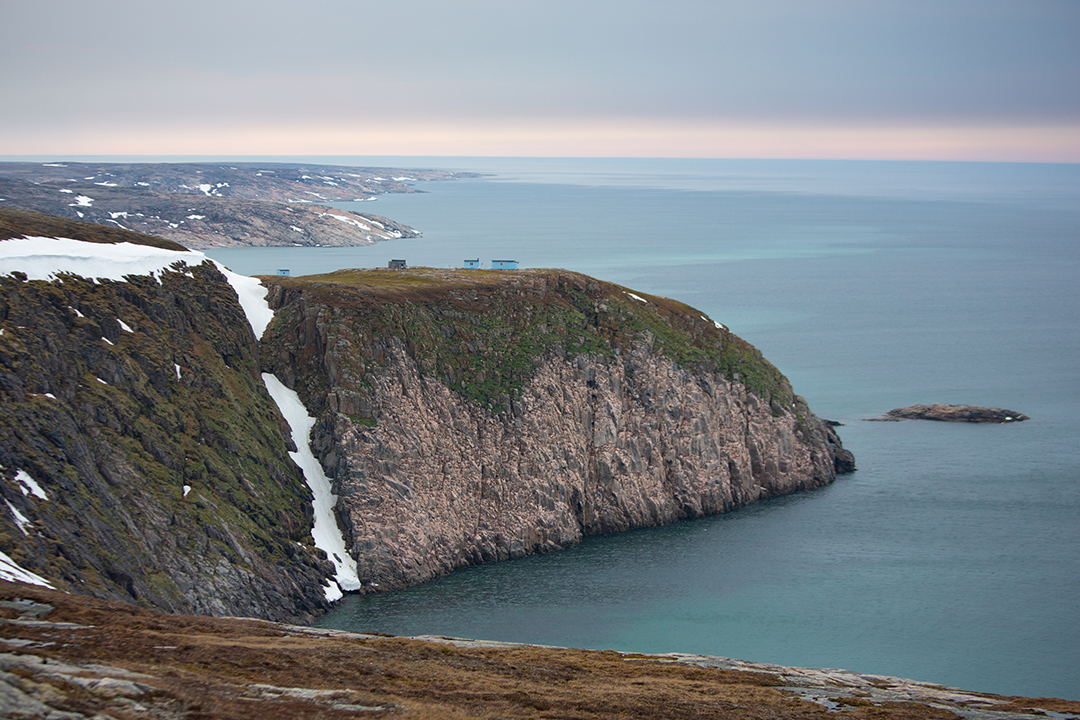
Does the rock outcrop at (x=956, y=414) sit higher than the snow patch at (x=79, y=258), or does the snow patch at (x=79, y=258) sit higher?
the snow patch at (x=79, y=258)

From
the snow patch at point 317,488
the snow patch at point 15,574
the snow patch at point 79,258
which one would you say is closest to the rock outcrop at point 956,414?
the snow patch at point 317,488

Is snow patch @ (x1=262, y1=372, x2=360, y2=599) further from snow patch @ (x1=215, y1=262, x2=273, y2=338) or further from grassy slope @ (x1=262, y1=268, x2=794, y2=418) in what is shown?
snow patch @ (x1=215, y1=262, x2=273, y2=338)

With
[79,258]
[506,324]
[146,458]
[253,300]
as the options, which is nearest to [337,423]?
[146,458]

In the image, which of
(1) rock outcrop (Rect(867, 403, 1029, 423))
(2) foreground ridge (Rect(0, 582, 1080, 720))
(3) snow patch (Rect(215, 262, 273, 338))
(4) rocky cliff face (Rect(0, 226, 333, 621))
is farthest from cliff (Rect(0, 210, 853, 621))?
(1) rock outcrop (Rect(867, 403, 1029, 423))

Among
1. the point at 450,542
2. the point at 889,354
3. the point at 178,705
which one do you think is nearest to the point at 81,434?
the point at 450,542

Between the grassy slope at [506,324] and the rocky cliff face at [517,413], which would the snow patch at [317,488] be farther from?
the grassy slope at [506,324]

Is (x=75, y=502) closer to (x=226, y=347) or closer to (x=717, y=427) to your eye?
(x=226, y=347)
